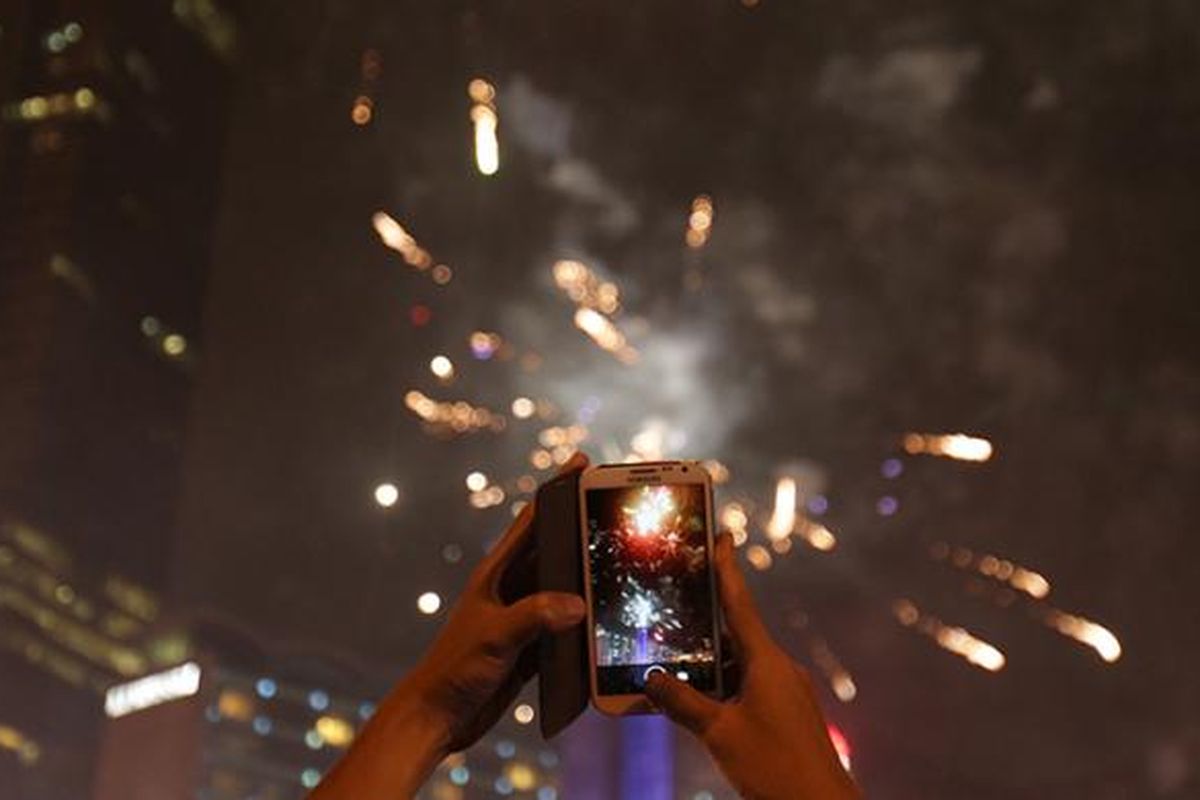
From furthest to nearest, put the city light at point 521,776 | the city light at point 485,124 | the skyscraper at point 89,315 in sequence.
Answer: the city light at point 521,776, the skyscraper at point 89,315, the city light at point 485,124

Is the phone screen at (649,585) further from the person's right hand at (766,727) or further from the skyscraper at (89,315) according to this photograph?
the skyscraper at (89,315)

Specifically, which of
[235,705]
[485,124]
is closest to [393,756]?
[485,124]

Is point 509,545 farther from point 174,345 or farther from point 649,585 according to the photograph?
point 174,345

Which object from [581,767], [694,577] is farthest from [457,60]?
[581,767]

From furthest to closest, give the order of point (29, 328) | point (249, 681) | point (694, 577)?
point (249, 681)
point (29, 328)
point (694, 577)

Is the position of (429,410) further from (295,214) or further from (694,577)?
(694,577)

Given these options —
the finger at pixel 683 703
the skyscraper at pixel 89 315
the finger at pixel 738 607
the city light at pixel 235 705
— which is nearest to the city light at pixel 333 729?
the city light at pixel 235 705

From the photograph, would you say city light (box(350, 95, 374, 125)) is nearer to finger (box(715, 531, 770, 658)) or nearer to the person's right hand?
finger (box(715, 531, 770, 658))
